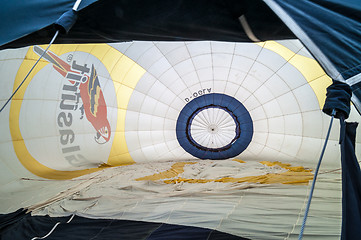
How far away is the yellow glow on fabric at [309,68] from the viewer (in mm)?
3849

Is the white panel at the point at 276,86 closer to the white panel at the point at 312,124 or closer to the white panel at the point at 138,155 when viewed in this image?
the white panel at the point at 312,124

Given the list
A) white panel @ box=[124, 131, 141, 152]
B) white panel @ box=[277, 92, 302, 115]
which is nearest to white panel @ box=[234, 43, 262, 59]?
white panel @ box=[277, 92, 302, 115]

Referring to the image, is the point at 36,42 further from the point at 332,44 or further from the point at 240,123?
the point at 240,123

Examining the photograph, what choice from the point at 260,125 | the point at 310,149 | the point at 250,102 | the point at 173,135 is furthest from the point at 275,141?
the point at 173,135

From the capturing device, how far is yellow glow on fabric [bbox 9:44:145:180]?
2.99 meters

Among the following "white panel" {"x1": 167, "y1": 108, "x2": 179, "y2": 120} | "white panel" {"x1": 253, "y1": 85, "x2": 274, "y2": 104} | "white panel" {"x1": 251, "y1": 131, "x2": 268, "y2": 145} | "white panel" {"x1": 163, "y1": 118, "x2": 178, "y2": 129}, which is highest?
"white panel" {"x1": 253, "y1": 85, "x2": 274, "y2": 104}

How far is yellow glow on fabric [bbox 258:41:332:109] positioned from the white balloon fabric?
16 millimetres

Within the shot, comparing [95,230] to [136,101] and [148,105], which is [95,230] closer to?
[136,101]

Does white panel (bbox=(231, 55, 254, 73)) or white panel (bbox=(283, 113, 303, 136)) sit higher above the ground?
white panel (bbox=(231, 55, 254, 73))

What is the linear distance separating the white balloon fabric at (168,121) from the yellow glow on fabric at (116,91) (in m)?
0.02

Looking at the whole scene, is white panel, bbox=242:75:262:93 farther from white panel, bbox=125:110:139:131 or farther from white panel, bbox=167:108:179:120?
→ white panel, bbox=125:110:139:131

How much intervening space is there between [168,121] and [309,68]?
2775 mm

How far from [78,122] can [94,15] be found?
2557 millimetres

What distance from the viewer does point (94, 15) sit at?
60.0 inches
